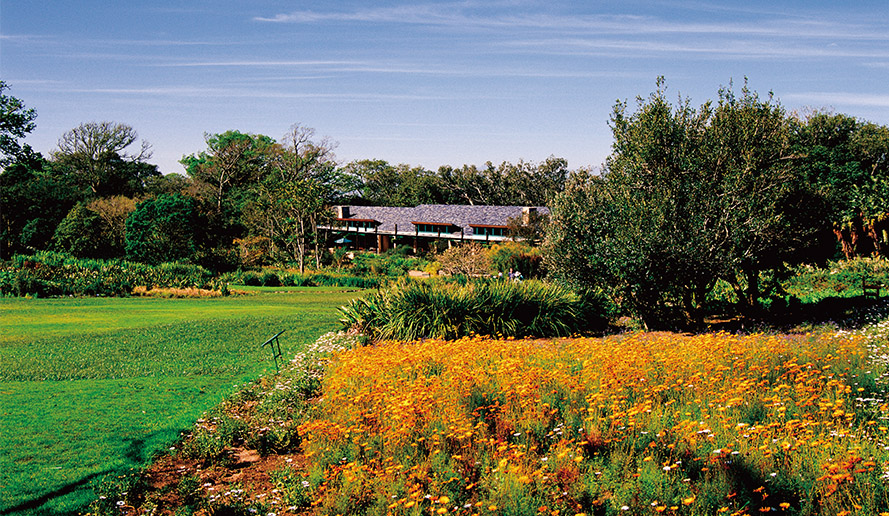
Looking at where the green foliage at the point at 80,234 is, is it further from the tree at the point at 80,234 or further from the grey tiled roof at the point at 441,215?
the grey tiled roof at the point at 441,215

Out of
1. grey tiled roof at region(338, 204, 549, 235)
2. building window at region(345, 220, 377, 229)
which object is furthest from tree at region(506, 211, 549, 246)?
building window at region(345, 220, 377, 229)

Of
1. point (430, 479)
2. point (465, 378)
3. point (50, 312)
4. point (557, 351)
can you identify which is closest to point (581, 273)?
point (557, 351)

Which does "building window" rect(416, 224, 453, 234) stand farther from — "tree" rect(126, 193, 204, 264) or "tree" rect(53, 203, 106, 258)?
"tree" rect(53, 203, 106, 258)

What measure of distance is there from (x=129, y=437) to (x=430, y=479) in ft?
12.5

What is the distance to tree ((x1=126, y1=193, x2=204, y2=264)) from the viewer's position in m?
32.7

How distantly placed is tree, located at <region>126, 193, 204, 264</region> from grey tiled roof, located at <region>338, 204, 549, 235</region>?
80.0 ft

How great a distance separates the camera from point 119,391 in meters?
9.12

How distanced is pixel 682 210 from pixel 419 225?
4395 cm

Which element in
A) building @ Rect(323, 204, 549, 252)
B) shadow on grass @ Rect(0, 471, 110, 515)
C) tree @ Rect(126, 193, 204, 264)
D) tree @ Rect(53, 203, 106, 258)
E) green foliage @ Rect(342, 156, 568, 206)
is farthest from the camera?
green foliage @ Rect(342, 156, 568, 206)

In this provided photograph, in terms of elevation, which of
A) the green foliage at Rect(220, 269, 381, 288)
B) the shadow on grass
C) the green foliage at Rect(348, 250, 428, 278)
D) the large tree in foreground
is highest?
the large tree in foreground

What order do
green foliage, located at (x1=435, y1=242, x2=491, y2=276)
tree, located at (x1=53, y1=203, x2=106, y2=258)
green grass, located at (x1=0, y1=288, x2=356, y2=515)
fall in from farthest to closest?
tree, located at (x1=53, y1=203, x2=106, y2=258) < green foliage, located at (x1=435, y1=242, x2=491, y2=276) < green grass, located at (x1=0, y1=288, x2=356, y2=515)

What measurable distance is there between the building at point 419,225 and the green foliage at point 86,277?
965 inches

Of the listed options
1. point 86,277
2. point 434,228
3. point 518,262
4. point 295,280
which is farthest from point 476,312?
point 434,228

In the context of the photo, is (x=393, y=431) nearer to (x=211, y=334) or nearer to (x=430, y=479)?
(x=430, y=479)
